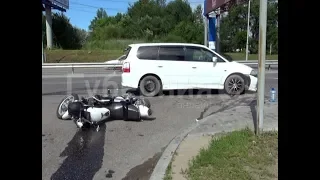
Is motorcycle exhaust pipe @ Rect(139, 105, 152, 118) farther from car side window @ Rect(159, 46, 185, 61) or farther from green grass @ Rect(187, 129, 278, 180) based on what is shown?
car side window @ Rect(159, 46, 185, 61)

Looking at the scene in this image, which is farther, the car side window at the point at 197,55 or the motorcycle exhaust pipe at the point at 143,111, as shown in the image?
the car side window at the point at 197,55

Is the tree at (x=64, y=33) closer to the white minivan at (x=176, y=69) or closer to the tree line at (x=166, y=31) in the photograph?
the tree line at (x=166, y=31)

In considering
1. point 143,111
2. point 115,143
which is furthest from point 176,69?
point 115,143

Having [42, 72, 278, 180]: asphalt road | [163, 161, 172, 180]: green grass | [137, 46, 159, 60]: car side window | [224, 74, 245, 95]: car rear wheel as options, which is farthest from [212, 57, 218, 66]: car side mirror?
[163, 161, 172, 180]: green grass

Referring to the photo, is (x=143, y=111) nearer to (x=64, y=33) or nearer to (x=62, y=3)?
(x=62, y=3)

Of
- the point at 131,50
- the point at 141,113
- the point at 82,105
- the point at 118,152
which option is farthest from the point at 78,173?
the point at 131,50

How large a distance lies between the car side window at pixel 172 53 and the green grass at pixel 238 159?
19.0 feet

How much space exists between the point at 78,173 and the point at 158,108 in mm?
5022

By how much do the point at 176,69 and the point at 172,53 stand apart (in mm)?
552

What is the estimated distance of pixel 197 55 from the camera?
11.7 metres

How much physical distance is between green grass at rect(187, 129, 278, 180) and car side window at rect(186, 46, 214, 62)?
5.72 meters

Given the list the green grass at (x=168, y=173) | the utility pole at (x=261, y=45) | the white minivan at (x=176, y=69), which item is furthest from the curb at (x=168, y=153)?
the white minivan at (x=176, y=69)

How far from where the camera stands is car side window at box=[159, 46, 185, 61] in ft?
38.2

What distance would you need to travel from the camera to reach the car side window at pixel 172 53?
38.2ft
